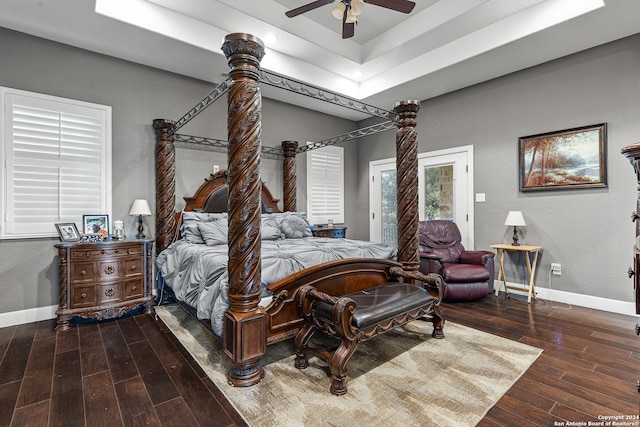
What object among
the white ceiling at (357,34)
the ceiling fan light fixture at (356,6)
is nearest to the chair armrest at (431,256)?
the white ceiling at (357,34)

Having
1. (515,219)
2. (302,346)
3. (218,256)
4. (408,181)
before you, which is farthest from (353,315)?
(515,219)

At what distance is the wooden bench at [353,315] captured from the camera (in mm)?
1990

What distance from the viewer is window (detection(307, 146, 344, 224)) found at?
575 centimetres

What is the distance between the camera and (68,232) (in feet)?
10.8

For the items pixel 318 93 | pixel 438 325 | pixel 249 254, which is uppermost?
pixel 318 93

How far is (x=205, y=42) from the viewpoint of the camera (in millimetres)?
3611

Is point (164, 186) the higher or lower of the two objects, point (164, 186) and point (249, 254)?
the higher

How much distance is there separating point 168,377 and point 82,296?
1.68 metres

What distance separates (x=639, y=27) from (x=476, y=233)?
9.53 feet

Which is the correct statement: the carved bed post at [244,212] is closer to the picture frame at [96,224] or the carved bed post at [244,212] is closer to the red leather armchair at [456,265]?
the picture frame at [96,224]

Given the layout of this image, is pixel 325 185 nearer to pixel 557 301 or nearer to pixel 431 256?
pixel 431 256

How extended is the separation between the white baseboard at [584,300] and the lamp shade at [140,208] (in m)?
4.96

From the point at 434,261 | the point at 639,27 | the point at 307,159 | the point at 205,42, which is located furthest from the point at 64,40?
the point at 639,27

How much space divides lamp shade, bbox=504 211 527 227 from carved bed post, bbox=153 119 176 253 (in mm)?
4497
